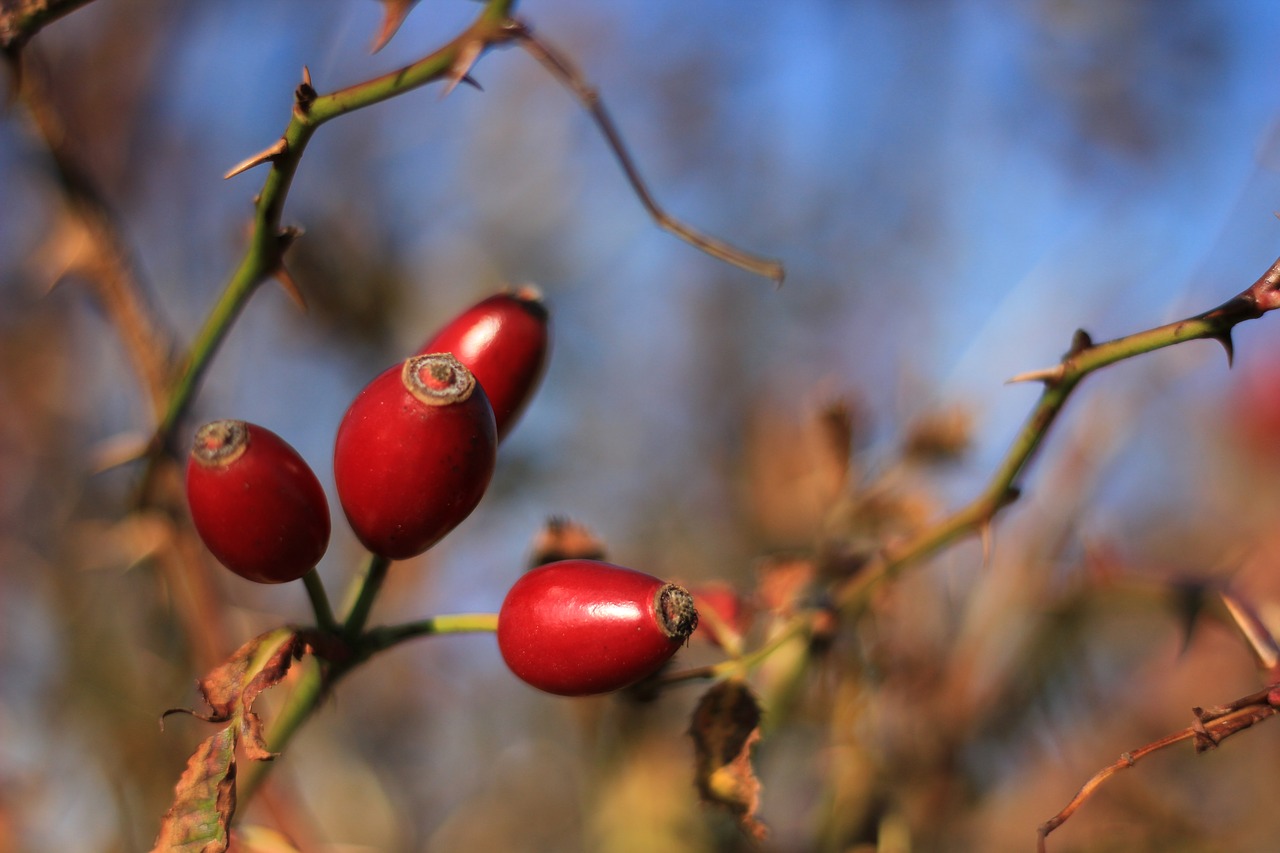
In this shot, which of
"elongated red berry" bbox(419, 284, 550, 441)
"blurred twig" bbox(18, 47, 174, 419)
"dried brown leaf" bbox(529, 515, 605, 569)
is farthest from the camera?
"blurred twig" bbox(18, 47, 174, 419)

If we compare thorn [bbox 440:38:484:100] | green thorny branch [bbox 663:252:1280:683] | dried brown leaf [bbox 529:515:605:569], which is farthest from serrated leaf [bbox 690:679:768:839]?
thorn [bbox 440:38:484:100]

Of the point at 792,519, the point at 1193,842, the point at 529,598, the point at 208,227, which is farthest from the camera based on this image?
the point at 208,227

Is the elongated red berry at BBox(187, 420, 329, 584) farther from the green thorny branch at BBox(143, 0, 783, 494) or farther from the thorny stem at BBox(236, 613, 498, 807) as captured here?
the green thorny branch at BBox(143, 0, 783, 494)

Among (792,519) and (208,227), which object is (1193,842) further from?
(208,227)

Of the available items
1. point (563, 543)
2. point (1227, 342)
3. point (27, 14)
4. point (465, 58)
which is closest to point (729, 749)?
point (563, 543)

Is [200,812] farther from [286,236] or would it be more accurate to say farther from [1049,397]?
[1049,397]

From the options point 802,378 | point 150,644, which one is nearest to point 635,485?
point 802,378
